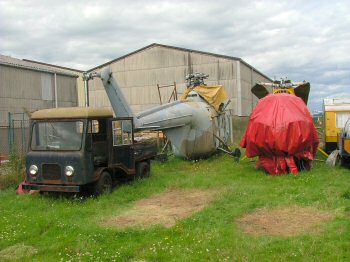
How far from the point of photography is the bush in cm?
1254

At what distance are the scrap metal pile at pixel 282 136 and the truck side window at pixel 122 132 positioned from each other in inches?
152

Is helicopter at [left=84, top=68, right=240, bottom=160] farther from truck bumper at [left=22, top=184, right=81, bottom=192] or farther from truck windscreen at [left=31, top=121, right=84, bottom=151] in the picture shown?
truck bumper at [left=22, top=184, right=81, bottom=192]

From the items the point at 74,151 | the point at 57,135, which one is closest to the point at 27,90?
the point at 57,135

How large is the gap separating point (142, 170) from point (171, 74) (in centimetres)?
2425

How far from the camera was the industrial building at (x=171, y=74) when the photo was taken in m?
35.1

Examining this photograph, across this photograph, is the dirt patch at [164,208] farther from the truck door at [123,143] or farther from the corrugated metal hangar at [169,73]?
the corrugated metal hangar at [169,73]

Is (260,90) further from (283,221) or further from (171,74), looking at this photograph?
(171,74)

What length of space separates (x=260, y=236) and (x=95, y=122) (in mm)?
5509

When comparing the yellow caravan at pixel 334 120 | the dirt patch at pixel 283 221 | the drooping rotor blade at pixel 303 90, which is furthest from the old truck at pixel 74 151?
the yellow caravan at pixel 334 120

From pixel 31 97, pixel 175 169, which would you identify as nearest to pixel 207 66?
pixel 31 97

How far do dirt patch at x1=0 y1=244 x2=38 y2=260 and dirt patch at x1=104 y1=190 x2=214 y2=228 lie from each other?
64.7 inches

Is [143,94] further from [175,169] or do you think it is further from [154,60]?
[175,169]

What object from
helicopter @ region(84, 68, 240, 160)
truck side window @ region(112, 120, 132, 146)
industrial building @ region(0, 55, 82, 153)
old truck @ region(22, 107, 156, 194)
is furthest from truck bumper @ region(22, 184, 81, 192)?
industrial building @ region(0, 55, 82, 153)

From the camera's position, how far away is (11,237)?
7.61 metres
